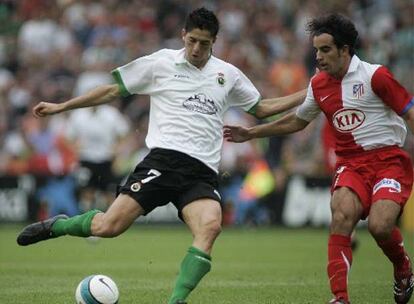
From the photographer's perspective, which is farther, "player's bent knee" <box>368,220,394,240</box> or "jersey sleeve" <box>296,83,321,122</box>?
"jersey sleeve" <box>296,83,321,122</box>

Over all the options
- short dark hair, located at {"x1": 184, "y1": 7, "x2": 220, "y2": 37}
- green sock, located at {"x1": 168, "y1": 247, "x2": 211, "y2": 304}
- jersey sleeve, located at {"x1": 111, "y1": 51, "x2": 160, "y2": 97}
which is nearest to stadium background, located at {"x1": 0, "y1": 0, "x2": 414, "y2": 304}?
jersey sleeve, located at {"x1": 111, "y1": 51, "x2": 160, "y2": 97}

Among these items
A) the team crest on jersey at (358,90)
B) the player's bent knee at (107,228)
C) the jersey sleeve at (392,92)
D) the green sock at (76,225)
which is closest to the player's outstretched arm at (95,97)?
the green sock at (76,225)

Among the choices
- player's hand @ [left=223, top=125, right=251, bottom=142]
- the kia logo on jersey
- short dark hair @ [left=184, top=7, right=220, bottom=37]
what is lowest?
player's hand @ [left=223, top=125, right=251, bottom=142]

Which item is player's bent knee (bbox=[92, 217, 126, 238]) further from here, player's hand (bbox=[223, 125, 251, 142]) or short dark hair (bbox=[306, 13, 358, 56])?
short dark hair (bbox=[306, 13, 358, 56])

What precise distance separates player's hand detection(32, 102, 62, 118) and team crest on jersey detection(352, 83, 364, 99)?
8.31 feet

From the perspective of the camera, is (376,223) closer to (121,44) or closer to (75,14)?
(121,44)

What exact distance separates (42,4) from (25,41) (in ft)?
4.75

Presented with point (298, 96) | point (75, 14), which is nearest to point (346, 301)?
point (298, 96)

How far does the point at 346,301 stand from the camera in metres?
8.34

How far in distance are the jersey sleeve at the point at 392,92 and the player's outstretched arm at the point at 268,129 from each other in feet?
3.07

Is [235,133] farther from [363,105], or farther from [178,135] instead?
[363,105]

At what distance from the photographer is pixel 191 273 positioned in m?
8.08

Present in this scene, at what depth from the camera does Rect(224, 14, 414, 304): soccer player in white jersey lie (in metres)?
8.57

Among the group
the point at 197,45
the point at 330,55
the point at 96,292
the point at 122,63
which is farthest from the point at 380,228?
the point at 122,63
